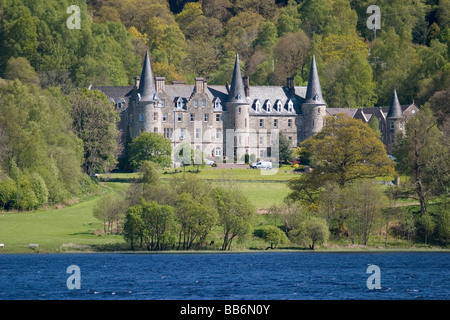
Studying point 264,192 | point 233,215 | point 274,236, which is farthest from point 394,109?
point 233,215

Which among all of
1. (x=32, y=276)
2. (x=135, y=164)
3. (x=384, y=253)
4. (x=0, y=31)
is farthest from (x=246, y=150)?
(x=32, y=276)

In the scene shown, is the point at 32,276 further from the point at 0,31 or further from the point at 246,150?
the point at 0,31

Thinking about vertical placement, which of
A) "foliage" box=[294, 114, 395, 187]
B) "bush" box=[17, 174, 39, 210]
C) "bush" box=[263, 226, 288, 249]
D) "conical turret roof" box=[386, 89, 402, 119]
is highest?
"conical turret roof" box=[386, 89, 402, 119]

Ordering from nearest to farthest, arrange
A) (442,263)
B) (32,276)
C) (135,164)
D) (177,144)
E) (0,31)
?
(32,276), (442,263), (135,164), (177,144), (0,31)

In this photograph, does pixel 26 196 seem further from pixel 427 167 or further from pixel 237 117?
pixel 237 117

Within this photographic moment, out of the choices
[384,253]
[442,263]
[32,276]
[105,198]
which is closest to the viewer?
[32,276]

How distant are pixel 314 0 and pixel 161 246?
9108cm

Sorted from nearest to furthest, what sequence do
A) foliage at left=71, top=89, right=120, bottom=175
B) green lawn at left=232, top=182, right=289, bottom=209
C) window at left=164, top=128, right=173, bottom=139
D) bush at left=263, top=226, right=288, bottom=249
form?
bush at left=263, top=226, right=288, bottom=249
green lawn at left=232, top=182, right=289, bottom=209
foliage at left=71, top=89, right=120, bottom=175
window at left=164, top=128, right=173, bottom=139

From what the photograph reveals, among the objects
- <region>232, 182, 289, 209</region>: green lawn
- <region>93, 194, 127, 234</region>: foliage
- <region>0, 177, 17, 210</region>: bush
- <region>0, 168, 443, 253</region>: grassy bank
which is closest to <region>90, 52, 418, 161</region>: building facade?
<region>232, 182, 289, 209</region>: green lawn

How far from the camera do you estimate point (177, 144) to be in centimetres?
11081

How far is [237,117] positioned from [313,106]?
8.08 metres

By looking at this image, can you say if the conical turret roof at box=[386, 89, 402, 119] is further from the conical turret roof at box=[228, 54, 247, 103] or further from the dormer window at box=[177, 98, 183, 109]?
the dormer window at box=[177, 98, 183, 109]

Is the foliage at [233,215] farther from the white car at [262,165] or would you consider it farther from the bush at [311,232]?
the white car at [262,165]

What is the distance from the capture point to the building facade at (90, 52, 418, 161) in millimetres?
110125
